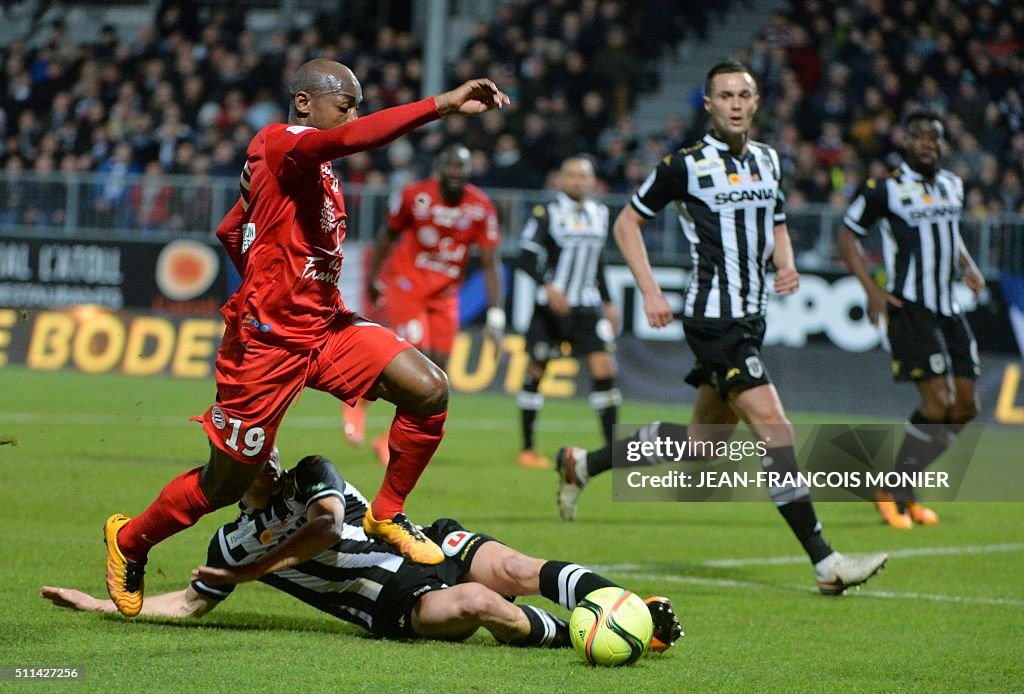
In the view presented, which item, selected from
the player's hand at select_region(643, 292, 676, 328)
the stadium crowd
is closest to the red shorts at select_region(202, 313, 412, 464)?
the player's hand at select_region(643, 292, 676, 328)

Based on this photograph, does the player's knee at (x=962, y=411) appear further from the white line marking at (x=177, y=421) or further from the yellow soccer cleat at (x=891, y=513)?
the white line marking at (x=177, y=421)

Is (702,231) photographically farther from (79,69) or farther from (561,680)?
(79,69)

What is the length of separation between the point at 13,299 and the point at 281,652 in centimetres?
1683

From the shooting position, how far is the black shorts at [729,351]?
748 centimetres

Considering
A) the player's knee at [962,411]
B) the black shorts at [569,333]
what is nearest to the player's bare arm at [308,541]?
the player's knee at [962,411]

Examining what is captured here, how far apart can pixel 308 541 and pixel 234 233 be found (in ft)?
4.68

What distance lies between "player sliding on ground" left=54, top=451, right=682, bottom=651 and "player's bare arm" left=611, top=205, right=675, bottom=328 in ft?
6.63

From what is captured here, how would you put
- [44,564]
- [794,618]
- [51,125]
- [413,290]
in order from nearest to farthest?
[794,618], [44,564], [413,290], [51,125]

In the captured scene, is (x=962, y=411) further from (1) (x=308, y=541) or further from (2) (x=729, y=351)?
(1) (x=308, y=541)

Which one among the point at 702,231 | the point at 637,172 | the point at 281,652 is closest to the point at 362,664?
the point at 281,652

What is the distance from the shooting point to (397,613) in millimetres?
5633

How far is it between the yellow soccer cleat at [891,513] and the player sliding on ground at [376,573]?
4611 mm

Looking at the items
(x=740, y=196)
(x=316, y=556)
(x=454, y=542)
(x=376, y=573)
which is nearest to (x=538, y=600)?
(x=454, y=542)

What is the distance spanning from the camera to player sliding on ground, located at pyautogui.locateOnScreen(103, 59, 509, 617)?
567 cm
